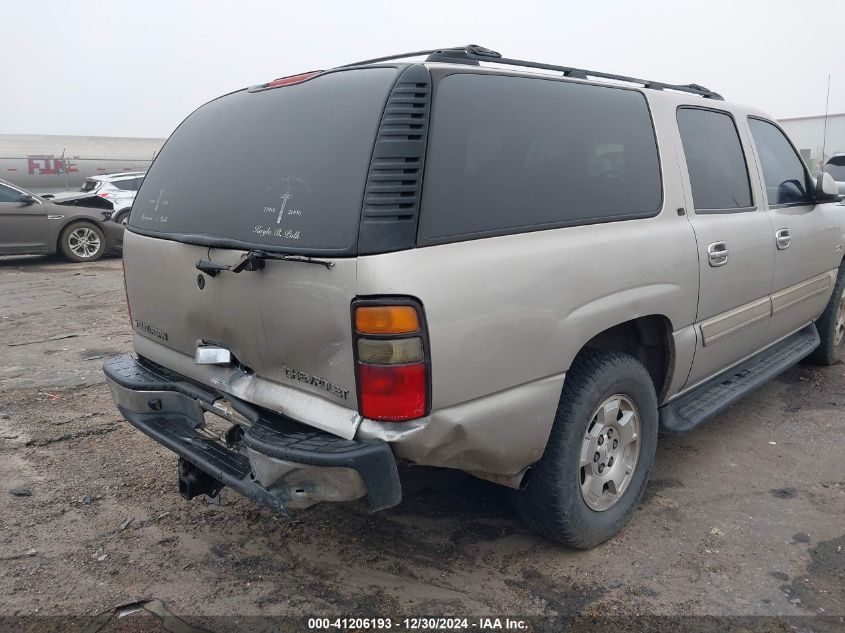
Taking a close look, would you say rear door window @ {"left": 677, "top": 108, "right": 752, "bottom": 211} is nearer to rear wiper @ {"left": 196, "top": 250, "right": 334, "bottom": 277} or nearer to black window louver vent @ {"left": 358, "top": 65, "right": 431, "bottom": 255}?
black window louver vent @ {"left": 358, "top": 65, "right": 431, "bottom": 255}

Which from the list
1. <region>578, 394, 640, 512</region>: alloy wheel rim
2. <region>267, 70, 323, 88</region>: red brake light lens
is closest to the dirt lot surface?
<region>578, 394, 640, 512</region>: alloy wheel rim

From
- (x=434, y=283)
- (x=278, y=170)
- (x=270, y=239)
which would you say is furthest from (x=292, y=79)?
(x=434, y=283)

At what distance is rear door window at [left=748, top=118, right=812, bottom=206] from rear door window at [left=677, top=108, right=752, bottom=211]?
283mm

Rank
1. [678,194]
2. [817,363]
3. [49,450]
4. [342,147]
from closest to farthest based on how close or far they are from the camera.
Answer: [342,147], [678,194], [49,450], [817,363]

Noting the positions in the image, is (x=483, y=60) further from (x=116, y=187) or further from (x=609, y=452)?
(x=116, y=187)

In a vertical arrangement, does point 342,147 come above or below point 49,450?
above

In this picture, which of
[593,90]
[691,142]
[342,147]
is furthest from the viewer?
[691,142]

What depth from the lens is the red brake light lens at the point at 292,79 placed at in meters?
2.69

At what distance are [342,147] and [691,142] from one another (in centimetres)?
198

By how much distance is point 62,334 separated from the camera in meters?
6.42

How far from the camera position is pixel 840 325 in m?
5.26

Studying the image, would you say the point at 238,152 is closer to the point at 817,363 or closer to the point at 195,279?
the point at 195,279

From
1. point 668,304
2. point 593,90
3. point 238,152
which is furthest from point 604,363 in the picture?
point 238,152

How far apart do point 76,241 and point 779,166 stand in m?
10.8
